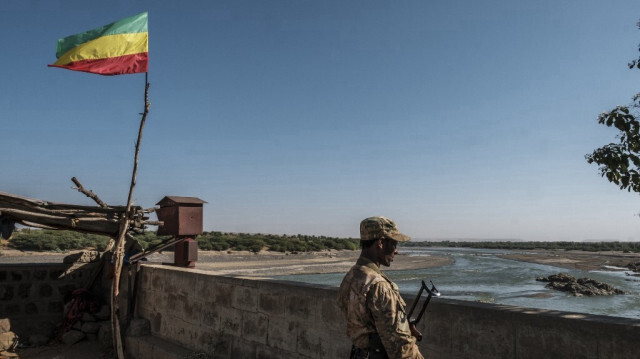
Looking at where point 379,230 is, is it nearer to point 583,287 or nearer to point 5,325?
point 5,325

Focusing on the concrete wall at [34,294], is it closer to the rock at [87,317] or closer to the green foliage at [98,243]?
the rock at [87,317]

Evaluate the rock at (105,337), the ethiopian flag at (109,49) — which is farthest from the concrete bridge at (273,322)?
the ethiopian flag at (109,49)

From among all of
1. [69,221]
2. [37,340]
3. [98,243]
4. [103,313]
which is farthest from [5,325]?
[98,243]

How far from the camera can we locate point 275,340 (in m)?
5.23

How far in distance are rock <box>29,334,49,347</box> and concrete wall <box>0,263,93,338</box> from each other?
18.1 inches

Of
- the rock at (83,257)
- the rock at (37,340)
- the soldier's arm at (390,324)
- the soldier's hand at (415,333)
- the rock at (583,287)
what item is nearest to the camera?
the soldier's arm at (390,324)

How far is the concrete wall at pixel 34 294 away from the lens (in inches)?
358

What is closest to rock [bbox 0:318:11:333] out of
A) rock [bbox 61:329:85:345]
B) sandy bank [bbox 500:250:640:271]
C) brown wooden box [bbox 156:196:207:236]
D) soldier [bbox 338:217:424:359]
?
rock [bbox 61:329:85:345]

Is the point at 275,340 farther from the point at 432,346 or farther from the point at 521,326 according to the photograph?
the point at 521,326

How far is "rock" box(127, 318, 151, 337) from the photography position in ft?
24.7

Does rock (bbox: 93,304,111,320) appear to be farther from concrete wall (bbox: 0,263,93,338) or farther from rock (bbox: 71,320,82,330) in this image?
concrete wall (bbox: 0,263,93,338)

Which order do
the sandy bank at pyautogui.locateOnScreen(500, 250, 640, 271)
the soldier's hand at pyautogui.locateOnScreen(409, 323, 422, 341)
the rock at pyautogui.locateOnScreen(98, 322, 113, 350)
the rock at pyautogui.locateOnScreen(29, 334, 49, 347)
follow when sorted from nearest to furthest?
the soldier's hand at pyautogui.locateOnScreen(409, 323, 422, 341)
the rock at pyautogui.locateOnScreen(98, 322, 113, 350)
the rock at pyautogui.locateOnScreen(29, 334, 49, 347)
the sandy bank at pyautogui.locateOnScreen(500, 250, 640, 271)

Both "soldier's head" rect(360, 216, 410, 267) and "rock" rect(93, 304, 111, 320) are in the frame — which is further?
"rock" rect(93, 304, 111, 320)

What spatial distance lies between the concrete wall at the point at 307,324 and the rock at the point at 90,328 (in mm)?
1588
